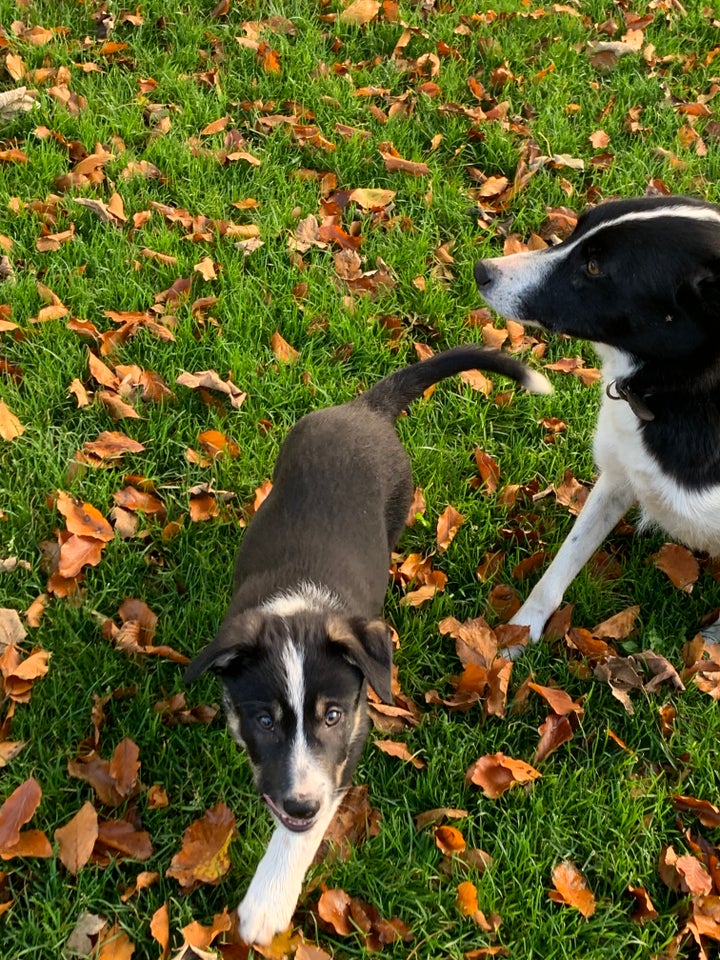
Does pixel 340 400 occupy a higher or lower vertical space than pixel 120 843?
higher

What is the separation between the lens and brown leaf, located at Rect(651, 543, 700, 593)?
3504 millimetres

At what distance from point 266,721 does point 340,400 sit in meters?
1.81

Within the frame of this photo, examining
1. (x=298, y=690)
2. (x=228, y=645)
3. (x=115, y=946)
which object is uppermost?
(x=228, y=645)

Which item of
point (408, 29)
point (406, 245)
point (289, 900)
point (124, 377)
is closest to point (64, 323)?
point (124, 377)

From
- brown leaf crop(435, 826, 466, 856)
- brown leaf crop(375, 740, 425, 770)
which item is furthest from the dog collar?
brown leaf crop(435, 826, 466, 856)

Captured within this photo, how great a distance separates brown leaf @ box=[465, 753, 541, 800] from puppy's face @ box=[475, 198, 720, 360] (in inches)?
55.5

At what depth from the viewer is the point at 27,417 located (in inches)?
143

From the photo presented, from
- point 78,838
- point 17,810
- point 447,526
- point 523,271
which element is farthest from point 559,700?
point 17,810

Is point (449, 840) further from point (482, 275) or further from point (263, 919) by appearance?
point (482, 275)

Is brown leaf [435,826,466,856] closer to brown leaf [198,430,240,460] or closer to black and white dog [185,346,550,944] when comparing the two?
black and white dog [185,346,550,944]

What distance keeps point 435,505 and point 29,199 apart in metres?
2.57

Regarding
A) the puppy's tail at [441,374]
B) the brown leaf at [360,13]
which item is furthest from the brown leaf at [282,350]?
the brown leaf at [360,13]

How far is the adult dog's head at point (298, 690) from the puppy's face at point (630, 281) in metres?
1.30

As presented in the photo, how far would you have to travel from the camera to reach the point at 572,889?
8.72 feet
